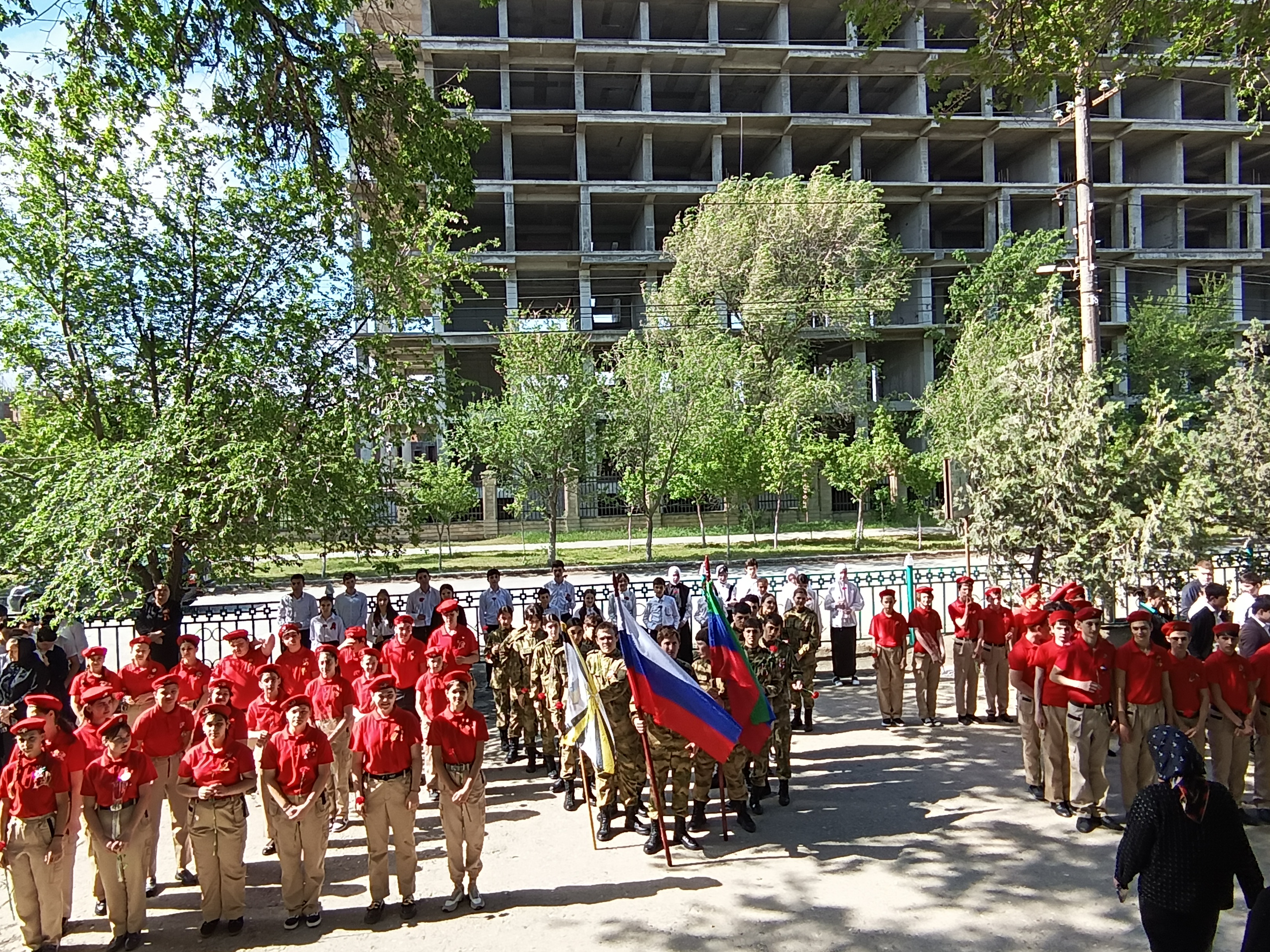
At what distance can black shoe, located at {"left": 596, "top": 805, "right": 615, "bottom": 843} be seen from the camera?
24.2 ft

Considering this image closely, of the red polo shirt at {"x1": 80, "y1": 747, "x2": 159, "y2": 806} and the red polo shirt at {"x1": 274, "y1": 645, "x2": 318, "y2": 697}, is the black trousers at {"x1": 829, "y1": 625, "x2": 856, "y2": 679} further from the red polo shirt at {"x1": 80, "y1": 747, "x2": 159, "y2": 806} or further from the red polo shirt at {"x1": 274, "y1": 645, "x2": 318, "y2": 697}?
the red polo shirt at {"x1": 80, "y1": 747, "x2": 159, "y2": 806}

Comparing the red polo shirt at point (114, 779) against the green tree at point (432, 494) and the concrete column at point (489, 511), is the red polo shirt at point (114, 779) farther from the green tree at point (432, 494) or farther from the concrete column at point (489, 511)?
the concrete column at point (489, 511)

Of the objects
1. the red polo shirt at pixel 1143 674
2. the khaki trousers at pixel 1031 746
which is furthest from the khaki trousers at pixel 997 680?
the red polo shirt at pixel 1143 674

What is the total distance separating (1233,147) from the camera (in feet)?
154

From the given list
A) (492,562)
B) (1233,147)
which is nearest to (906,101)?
(1233,147)

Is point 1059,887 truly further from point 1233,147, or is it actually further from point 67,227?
point 1233,147

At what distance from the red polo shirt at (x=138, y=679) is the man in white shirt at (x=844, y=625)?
29.0 feet

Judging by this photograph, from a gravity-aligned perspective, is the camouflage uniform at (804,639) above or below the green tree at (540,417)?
below

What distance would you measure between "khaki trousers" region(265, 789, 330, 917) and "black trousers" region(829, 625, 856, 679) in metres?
8.37

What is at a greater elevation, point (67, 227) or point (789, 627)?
point (67, 227)

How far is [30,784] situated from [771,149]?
46.4 m

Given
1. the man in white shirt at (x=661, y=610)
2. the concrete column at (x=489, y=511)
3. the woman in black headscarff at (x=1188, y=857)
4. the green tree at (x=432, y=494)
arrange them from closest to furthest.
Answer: the woman in black headscarff at (x=1188, y=857) < the green tree at (x=432, y=494) < the man in white shirt at (x=661, y=610) < the concrete column at (x=489, y=511)

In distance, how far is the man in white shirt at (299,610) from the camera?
11.7 m

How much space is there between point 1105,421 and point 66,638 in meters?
13.5
